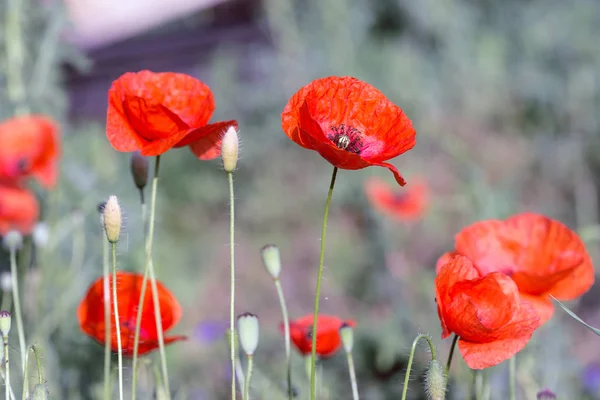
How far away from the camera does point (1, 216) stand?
1755mm

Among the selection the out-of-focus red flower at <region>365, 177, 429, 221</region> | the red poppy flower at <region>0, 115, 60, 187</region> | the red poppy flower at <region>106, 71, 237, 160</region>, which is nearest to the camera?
the red poppy flower at <region>106, 71, 237, 160</region>

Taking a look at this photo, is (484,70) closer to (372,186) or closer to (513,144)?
(513,144)

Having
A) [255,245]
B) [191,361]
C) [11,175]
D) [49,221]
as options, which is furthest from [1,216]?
[255,245]

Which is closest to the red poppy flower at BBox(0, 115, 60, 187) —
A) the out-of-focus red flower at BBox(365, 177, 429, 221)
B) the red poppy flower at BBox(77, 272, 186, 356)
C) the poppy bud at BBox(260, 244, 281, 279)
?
the red poppy flower at BBox(77, 272, 186, 356)

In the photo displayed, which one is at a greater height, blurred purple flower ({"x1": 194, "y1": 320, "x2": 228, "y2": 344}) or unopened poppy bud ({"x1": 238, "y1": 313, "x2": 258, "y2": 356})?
unopened poppy bud ({"x1": 238, "y1": 313, "x2": 258, "y2": 356})

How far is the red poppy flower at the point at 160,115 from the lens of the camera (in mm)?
917

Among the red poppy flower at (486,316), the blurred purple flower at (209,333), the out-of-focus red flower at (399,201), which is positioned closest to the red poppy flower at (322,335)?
the red poppy flower at (486,316)

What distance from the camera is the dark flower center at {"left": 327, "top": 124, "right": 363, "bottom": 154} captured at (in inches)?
36.6

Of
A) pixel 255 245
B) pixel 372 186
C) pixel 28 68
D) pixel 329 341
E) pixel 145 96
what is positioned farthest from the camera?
pixel 255 245

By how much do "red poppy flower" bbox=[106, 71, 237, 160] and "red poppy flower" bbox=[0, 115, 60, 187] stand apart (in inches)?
33.9

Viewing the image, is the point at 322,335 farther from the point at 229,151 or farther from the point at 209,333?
the point at 209,333

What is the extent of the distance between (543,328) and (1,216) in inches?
53.2

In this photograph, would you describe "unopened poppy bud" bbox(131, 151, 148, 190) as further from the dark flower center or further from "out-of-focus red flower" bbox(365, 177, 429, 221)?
"out-of-focus red flower" bbox(365, 177, 429, 221)

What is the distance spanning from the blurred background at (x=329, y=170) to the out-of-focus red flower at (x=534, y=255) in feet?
1.41
